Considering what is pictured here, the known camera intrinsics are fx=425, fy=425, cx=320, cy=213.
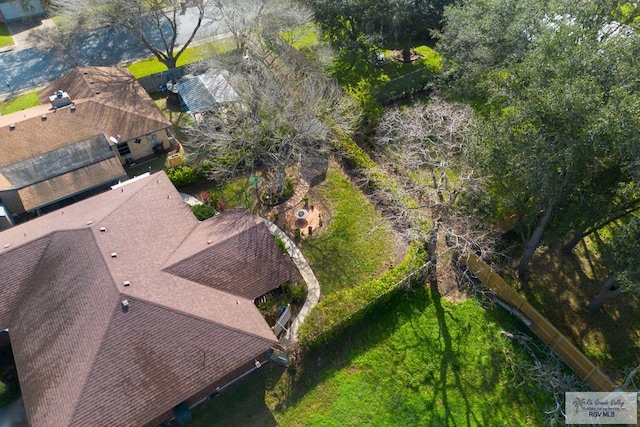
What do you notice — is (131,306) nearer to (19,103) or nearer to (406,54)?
(19,103)

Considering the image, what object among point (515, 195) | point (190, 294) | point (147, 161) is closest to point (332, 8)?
point (147, 161)

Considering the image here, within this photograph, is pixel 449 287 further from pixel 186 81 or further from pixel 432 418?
pixel 186 81

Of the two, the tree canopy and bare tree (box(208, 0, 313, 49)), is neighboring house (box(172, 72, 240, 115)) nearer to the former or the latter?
bare tree (box(208, 0, 313, 49))

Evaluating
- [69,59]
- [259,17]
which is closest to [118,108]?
[259,17]

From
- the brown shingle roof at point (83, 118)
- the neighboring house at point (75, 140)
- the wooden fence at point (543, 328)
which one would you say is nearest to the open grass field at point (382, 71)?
the neighboring house at point (75, 140)

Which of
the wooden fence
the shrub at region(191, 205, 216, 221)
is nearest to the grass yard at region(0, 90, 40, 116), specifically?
the shrub at region(191, 205, 216, 221)
